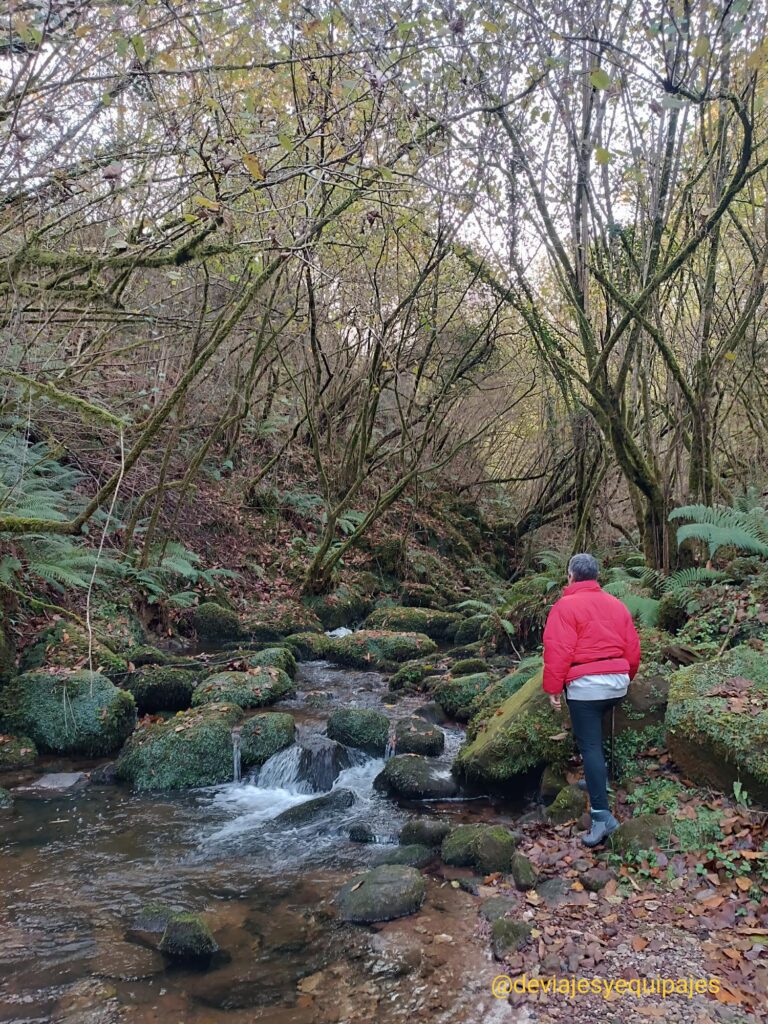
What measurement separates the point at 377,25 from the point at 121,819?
7.62 meters

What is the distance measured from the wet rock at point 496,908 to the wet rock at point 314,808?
2293 millimetres

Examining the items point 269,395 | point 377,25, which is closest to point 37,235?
point 377,25

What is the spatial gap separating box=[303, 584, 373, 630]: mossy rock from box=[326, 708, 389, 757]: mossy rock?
6.05m

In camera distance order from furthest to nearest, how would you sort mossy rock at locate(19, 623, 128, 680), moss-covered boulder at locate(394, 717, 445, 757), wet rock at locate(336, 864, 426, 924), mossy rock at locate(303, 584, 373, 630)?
mossy rock at locate(303, 584, 373, 630) < mossy rock at locate(19, 623, 128, 680) < moss-covered boulder at locate(394, 717, 445, 757) < wet rock at locate(336, 864, 426, 924)

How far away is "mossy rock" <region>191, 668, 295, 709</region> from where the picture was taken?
883 cm

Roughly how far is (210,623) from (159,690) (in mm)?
3466

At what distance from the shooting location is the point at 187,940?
14.2 ft

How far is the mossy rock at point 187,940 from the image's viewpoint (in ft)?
14.1

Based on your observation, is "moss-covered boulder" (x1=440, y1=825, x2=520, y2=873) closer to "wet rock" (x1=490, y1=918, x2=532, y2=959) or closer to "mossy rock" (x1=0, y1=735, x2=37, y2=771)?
"wet rock" (x1=490, y1=918, x2=532, y2=959)

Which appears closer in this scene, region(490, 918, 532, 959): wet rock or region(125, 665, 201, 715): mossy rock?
region(490, 918, 532, 959): wet rock

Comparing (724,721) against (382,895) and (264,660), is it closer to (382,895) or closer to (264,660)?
Result: (382,895)

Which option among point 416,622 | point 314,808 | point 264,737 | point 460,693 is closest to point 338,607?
point 416,622

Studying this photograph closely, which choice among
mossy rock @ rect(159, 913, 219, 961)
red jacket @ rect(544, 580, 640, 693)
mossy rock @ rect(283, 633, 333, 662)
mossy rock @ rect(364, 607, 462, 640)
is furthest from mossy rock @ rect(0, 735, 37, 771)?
mossy rock @ rect(364, 607, 462, 640)

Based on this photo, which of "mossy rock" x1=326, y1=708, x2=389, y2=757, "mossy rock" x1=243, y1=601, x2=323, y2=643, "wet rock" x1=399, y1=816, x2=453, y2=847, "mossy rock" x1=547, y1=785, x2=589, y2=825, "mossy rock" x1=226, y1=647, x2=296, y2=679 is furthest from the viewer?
"mossy rock" x1=243, y1=601, x2=323, y2=643
